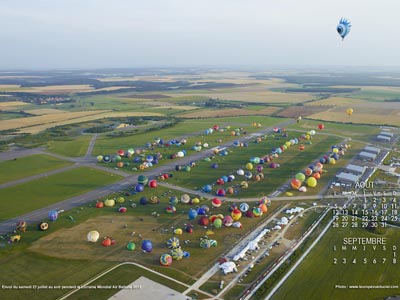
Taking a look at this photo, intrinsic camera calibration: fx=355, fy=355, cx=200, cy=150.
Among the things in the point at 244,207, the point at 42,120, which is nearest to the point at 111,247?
the point at 244,207

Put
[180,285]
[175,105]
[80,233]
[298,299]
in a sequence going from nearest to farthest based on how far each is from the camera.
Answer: [298,299], [180,285], [80,233], [175,105]

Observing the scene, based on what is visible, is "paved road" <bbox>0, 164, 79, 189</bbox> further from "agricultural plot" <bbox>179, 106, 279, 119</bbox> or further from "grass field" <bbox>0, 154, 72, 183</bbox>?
"agricultural plot" <bbox>179, 106, 279, 119</bbox>

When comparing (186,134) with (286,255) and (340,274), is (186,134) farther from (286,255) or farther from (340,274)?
(340,274)

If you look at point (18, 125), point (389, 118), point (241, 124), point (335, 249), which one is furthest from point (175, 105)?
point (335, 249)


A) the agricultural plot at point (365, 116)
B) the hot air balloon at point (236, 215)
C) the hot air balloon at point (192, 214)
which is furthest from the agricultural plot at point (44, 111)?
the hot air balloon at point (236, 215)

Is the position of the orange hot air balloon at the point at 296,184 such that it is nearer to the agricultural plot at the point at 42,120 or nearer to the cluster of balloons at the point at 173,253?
the cluster of balloons at the point at 173,253

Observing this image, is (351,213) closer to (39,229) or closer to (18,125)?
(39,229)
